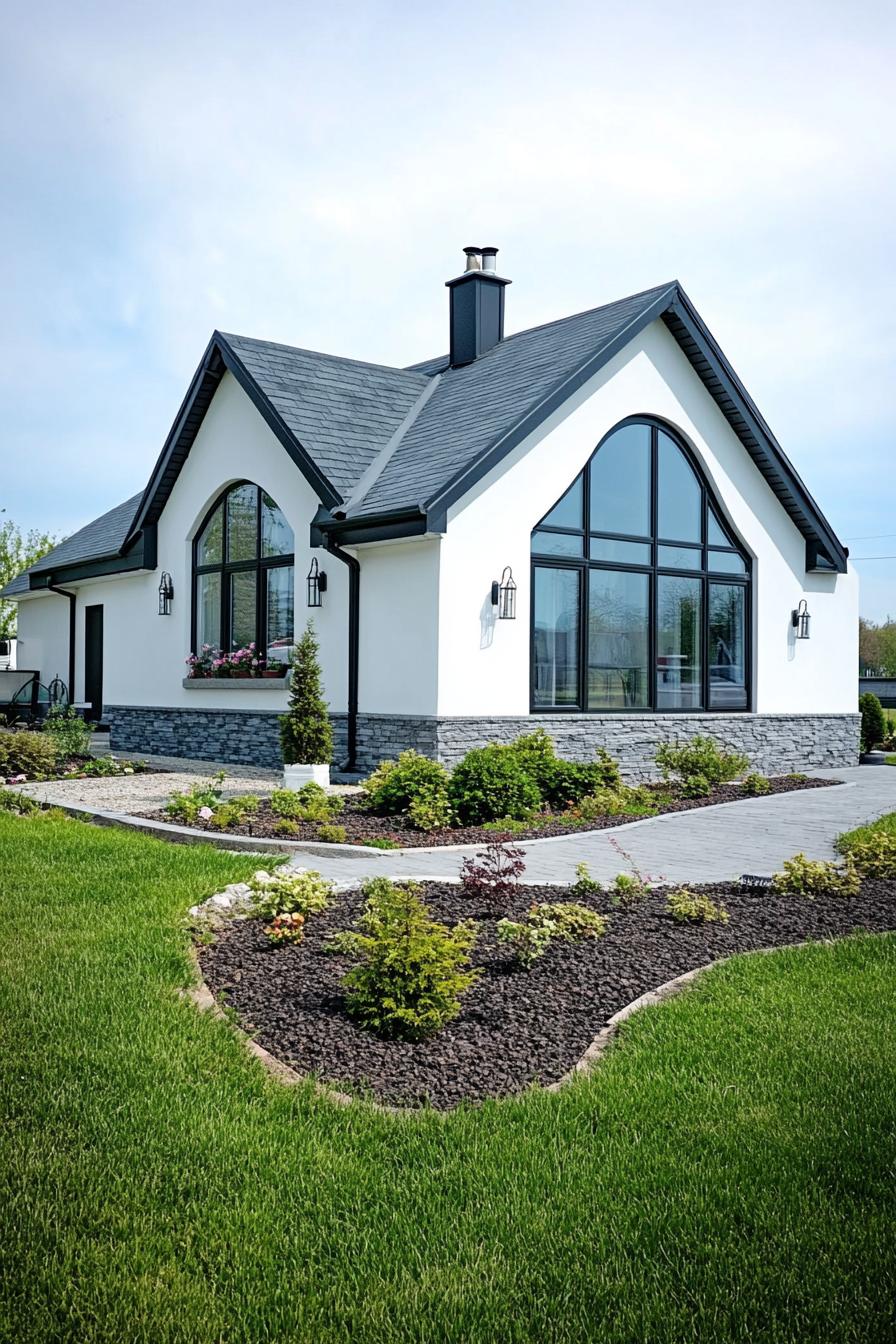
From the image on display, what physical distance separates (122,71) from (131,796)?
25.0 ft

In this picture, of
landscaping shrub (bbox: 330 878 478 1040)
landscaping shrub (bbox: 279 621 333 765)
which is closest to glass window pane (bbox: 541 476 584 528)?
landscaping shrub (bbox: 279 621 333 765)

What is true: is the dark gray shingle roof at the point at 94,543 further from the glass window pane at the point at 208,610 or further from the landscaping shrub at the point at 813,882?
the landscaping shrub at the point at 813,882

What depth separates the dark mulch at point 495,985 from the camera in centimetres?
427

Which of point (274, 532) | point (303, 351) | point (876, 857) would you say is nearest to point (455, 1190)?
point (876, 857)

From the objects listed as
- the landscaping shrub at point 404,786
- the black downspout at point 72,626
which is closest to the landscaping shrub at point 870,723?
the landscaping shrub at point 404,786

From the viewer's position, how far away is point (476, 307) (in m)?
17.7

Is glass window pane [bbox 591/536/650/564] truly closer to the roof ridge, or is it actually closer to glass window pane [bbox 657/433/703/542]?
glass window pane [bbox 657/433/703/542]

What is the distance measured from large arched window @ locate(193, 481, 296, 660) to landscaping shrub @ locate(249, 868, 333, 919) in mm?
9179

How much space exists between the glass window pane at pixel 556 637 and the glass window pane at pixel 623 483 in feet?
3.27

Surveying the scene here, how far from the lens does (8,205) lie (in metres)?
14.9

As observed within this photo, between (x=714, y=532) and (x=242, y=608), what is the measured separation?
23.5ft

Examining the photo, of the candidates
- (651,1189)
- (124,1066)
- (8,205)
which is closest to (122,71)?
(8,205)

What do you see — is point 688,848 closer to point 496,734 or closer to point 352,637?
point 496,734

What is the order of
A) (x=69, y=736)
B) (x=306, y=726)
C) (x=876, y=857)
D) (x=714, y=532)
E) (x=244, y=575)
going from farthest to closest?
(x=69, y=736)
(x=244, y=575)
(x=714, y=532)
(x=306, y=726)
(x=876, y=857)
